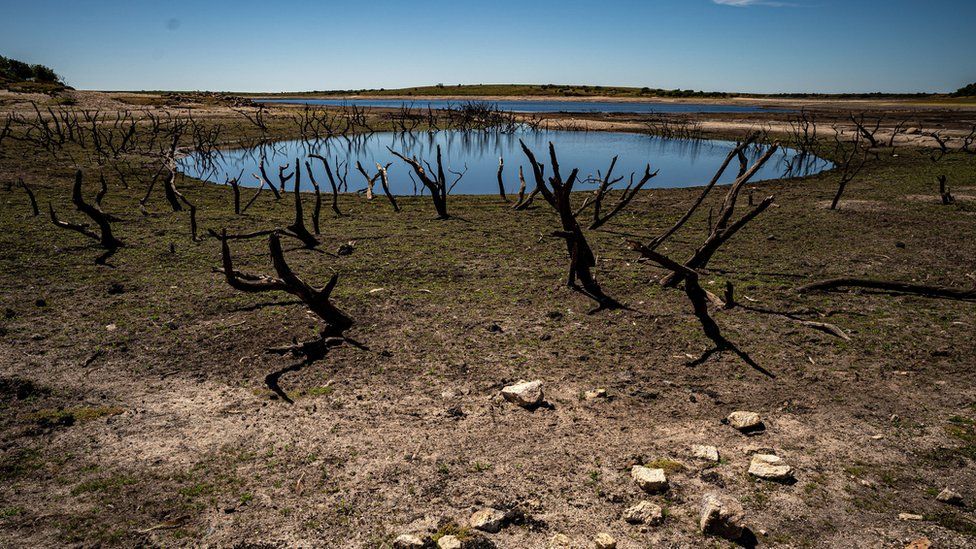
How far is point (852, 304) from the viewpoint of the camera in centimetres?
811

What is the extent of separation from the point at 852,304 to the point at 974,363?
1937 millimetres

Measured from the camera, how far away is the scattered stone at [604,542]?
12.2 feet

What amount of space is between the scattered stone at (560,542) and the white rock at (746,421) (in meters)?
2.32

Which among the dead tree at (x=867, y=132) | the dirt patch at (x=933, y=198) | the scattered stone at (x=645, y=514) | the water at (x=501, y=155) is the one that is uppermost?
the dead tree at (x=867, y=132)

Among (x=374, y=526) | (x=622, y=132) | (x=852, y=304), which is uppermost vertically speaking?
(x=622, y=132)

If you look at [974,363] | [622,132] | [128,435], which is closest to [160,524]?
[128,435]

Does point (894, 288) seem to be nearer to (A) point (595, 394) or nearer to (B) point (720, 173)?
(B) point (720, 173)

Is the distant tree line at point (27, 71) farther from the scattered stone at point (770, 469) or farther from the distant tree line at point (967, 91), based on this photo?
the distant tree line at point (967, 91)

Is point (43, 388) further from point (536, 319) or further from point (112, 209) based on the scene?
point (112, 209)

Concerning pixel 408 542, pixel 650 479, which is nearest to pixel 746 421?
pixel 650 479

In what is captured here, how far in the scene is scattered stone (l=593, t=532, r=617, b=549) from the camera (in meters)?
3.71

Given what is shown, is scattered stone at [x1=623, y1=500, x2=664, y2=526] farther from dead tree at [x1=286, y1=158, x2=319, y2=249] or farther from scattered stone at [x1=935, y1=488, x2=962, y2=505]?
dead tree at [x1=286, y1=158, x2=319, y2=249]

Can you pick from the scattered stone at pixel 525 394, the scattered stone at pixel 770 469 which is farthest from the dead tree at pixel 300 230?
the scattered stone at pixel 770 469

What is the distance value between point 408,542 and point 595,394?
9.32 ft
